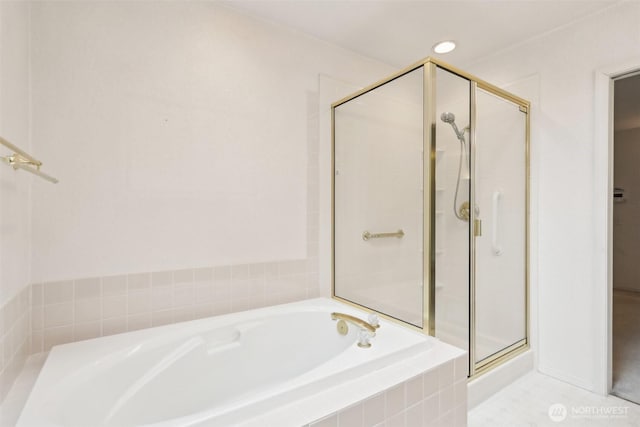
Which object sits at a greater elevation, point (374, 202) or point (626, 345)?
point (374, 202)

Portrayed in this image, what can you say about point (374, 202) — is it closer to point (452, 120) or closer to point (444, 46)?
point (452, 120)

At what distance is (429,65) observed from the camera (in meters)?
1.60

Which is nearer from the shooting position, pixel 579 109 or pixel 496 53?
pixel 579 109

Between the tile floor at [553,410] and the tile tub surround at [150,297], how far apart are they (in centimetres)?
133

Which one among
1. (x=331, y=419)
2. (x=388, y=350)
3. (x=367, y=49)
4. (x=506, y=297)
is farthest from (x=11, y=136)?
(x=506, y=297)

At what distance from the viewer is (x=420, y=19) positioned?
1986mm

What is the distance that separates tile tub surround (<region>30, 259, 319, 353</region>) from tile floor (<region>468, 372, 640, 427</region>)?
1328 mm

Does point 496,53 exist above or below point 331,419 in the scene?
above

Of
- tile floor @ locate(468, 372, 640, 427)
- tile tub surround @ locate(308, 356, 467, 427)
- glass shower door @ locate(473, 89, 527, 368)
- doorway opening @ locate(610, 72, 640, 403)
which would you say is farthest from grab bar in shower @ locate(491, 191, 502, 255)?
tile tub surround @ locate(308, 356, 467, 427)

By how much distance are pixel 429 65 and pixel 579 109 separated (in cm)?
118

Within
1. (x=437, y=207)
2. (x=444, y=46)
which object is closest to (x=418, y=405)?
(x=437, y=207)

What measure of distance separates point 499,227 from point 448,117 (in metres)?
0.91

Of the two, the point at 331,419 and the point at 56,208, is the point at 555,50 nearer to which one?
the point at 331,419

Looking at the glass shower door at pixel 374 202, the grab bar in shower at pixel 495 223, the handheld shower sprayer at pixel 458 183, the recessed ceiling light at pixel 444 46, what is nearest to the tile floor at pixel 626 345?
the grab bar in shower at pixel 495 223
